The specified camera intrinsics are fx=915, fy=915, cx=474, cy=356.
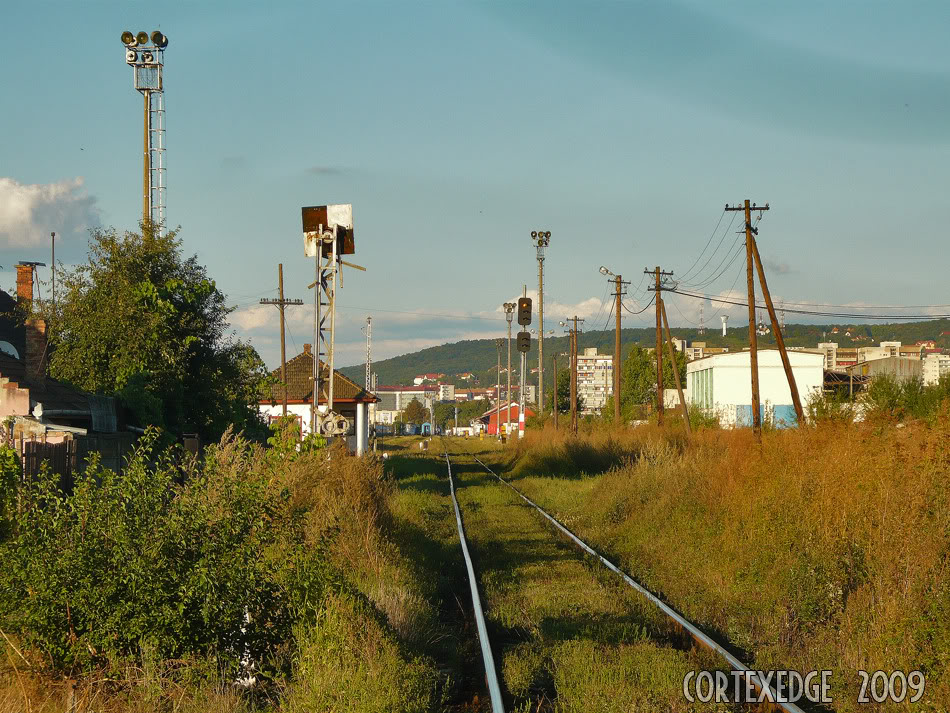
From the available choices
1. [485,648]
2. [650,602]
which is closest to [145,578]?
[485,648]

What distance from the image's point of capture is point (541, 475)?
3184cm

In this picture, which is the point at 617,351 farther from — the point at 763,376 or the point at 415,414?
the point at 415,414

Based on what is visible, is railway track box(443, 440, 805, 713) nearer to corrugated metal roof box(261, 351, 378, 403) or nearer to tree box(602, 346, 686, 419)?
corrugated metal roof box(261, 351, 378, 403)

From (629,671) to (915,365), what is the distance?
70.6 metres

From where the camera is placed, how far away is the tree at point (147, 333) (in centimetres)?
2417

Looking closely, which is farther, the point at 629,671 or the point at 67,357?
the point at 67,357

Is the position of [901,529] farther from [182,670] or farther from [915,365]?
[915,365]

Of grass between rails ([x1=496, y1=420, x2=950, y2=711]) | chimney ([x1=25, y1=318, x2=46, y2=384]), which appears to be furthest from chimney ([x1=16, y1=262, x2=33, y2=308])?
grass between rails ([x1=496, y1=420, x2=950, y2=711])

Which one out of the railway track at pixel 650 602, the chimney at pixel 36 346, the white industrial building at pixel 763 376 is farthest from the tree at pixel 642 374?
the railway track at pixel 650 602

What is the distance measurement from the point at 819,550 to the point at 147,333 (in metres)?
19.2

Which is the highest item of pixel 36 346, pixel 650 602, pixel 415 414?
pixel 36 346

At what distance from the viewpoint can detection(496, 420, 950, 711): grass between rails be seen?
7699 mm

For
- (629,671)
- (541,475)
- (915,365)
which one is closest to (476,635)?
(629,671)

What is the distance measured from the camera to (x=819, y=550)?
1027cm
